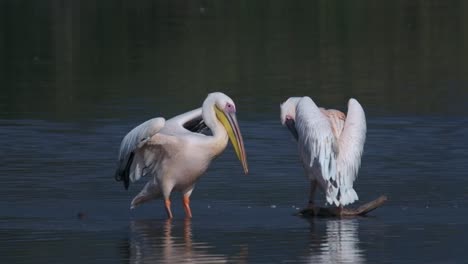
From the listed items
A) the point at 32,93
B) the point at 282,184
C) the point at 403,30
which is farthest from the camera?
the point at 403,30

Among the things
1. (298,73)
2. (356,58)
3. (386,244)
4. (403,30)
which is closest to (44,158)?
(386,244)

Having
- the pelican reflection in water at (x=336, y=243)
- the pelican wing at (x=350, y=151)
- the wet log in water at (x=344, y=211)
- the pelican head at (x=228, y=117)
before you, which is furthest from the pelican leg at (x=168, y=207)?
the pelican wing at (x=350, y=151)

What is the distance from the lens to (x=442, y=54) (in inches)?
933

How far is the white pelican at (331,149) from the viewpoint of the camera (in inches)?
457

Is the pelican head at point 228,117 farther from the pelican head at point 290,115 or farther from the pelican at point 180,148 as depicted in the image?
the pelican head at point 290,115

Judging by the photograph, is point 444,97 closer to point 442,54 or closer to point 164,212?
point 442,54

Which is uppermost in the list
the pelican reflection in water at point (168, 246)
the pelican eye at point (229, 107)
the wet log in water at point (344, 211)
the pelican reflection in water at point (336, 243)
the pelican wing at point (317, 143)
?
the pelican eye at point (229, 107)

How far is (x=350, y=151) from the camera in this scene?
38.8ft

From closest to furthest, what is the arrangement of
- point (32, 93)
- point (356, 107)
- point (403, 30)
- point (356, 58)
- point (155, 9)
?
point (356, 107) → point (32, 93) → point (356, 58) → point (403, 30) → point (155, 9)

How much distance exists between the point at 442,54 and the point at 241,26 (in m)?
6.11

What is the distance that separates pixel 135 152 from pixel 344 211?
1.62 m

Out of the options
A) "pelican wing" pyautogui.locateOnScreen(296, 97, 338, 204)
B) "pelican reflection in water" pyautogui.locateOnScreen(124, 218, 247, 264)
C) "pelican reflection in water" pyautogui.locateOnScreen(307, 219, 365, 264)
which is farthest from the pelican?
"pelican reflection in water" pyautogui.locateOnScreen(307, 219, 365, 264)

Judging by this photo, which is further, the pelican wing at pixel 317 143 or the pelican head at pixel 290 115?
the pelican head at pixel 290 115

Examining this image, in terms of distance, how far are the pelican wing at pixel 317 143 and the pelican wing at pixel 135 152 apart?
1.07 m
